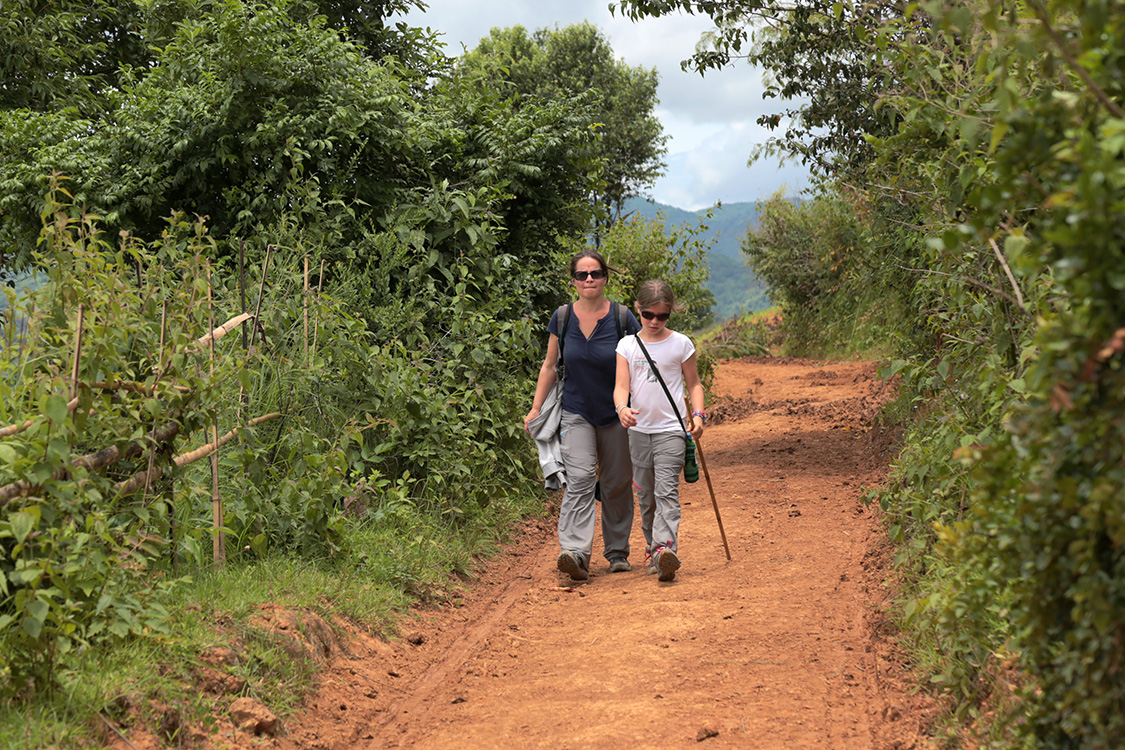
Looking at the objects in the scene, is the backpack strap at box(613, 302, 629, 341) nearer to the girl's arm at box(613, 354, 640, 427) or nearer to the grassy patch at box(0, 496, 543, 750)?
the girl's arm at box(613, 354, 640, 427)

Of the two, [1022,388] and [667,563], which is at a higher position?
[1022,388]

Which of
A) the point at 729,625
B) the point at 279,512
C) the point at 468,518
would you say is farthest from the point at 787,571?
the point at 279,512

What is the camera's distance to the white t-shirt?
5.81 meters

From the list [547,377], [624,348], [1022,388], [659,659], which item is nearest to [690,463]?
[624,348]

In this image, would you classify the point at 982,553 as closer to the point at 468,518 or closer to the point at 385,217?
the point at 468,518

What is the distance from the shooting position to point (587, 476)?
6.09m

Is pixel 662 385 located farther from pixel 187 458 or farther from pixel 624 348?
pixel 187 458

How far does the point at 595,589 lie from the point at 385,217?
3914 mm

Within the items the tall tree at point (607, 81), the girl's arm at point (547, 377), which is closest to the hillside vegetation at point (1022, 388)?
the girl's arm at point (547, 377)

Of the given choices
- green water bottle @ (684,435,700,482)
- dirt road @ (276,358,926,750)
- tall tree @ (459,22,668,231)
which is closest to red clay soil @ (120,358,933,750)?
dirt road @ (276,358,926,750)

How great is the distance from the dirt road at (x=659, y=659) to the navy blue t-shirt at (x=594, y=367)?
1117 mm

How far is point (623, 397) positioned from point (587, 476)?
68 cm

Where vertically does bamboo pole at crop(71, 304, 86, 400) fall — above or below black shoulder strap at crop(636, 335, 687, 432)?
above

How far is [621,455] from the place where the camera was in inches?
242
